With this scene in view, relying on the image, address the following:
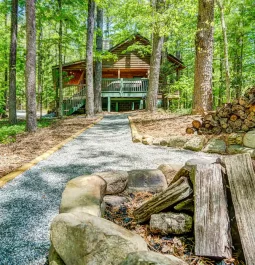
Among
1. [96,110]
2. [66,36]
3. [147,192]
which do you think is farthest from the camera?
[96,110]

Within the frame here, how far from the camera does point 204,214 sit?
5.44ft

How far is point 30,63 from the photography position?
721cm

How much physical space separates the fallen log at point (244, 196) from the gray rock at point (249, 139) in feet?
9.96

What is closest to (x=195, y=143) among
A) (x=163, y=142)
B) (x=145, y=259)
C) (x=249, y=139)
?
(x=163, y=142)

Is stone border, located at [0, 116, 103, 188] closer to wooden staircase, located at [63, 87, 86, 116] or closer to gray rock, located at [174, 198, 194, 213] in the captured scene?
gray rock, located at [174, 198, 194, 213]

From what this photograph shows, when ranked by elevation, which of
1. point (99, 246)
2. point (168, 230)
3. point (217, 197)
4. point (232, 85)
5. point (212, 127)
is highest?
point (232, 85)

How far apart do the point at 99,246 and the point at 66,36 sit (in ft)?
40.0

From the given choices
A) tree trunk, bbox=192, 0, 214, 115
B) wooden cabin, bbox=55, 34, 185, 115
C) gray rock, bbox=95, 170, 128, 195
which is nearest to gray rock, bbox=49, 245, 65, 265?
gray rock, bbox=95, 170, 128, 195

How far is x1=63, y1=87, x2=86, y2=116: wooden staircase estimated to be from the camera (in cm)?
1678

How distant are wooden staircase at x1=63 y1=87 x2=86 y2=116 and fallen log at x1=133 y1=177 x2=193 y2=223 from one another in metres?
15.5

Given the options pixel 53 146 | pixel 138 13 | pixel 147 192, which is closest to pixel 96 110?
pixel 138 13

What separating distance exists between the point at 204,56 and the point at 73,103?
11.3 m

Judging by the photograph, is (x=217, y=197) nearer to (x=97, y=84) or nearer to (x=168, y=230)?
(x=168, y=230)

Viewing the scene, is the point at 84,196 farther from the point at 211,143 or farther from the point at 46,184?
the point at 211,143
